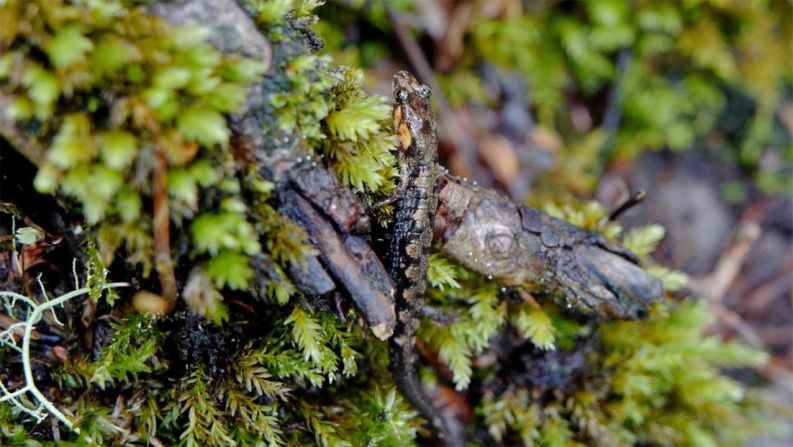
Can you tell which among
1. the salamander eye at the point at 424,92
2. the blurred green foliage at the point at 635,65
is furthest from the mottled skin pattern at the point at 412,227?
the blurred green foliage at the point at 635,65

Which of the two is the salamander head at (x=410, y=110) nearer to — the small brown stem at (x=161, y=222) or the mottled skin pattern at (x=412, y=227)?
the mottled skin pattern at (x=412, y=227)

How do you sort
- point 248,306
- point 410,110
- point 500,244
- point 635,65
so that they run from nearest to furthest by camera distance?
point 248,306
point 500,244
point 410,110
point 635,65

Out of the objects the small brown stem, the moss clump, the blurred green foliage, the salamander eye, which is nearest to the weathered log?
the moss clump

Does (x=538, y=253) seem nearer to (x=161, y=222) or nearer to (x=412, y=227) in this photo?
(x=412, y=227)

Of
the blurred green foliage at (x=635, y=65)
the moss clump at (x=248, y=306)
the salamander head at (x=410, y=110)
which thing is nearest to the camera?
the moss clump at (x=248, y=306)

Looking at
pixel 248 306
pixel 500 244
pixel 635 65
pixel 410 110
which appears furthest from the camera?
pixel 635 65

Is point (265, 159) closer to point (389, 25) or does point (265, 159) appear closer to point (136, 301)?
point (136, 301)

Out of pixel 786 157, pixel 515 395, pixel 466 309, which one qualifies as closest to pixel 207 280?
pixel 466 309

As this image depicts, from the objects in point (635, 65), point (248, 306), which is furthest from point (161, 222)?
point (635, 65)

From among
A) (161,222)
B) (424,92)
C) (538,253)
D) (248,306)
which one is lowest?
(248,306)
